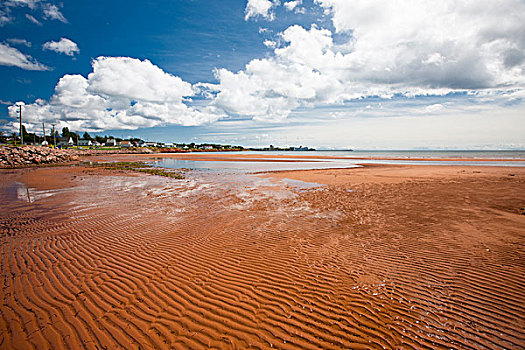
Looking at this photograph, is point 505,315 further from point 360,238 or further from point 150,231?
point 150,231

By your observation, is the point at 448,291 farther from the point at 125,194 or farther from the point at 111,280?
the point at 125,194

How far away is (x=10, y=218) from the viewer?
11242 mm

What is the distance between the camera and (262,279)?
608cm

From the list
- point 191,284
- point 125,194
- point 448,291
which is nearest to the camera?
point 448,291

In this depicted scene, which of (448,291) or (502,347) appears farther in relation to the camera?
(448,291)

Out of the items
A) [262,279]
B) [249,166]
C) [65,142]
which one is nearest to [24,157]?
[249,166]

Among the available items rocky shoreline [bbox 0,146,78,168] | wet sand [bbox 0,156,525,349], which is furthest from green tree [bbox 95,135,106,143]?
wet sand [bbox 0,156,525,349]

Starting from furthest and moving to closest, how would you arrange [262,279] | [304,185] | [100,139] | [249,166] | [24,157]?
[100,139], [249,166], [24,157], [304,185], [262,279]

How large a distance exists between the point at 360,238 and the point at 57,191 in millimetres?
22277

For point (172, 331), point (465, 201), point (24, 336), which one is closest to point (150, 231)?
point (24, 336)

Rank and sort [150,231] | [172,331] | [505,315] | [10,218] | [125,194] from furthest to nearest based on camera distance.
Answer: [125,194] < [10,218] < [150,231] < [505,315] < [172,331]

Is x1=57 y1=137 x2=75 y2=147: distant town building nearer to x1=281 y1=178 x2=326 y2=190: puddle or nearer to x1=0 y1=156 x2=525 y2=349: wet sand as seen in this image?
x1=0 y1=156 x2=525 y2=349: wet sand

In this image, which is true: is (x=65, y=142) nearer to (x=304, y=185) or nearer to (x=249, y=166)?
(x=249, y=166)

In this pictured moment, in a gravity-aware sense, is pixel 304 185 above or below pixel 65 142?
below
